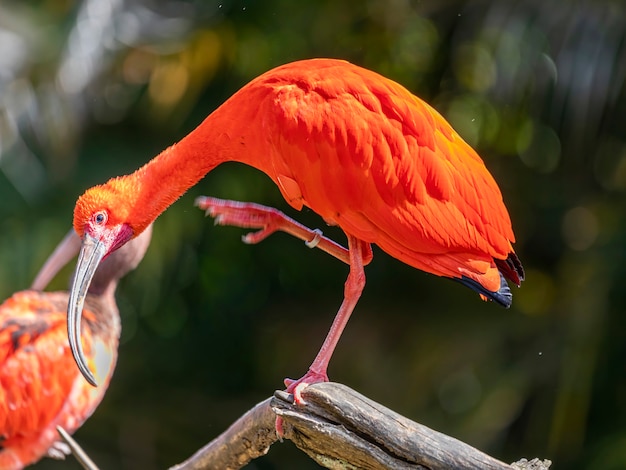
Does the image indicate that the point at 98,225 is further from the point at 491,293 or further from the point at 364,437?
the point at 491,293

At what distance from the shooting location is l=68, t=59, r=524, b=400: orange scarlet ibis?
6.53 feet

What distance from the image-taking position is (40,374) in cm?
292

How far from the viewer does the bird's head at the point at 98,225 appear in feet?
6.94

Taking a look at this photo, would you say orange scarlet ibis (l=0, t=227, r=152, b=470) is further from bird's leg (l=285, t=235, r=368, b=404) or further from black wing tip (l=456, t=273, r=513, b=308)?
black wing tip (l=456, t=273, r=513, b=308)

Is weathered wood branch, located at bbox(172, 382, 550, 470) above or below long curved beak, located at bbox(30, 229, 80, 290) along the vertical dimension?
below

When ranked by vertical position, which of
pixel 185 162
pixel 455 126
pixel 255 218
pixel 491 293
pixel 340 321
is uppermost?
pixel 455 126

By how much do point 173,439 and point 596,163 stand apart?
2359 mm

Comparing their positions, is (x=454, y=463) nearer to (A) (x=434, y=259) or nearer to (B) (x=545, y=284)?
(A) (x=434, y=259)

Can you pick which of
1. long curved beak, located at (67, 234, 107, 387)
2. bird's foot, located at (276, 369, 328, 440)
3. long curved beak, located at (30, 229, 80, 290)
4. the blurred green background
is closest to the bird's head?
long curved beak, located at (67, 234, 107, 387)

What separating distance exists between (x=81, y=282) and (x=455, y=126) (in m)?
1.95

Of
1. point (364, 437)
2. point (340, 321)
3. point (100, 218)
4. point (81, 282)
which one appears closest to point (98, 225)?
point (100, 218)

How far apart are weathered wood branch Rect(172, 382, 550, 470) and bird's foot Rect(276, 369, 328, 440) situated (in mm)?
13

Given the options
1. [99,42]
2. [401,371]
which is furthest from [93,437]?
[99,42]

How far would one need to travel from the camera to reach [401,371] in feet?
13.5
